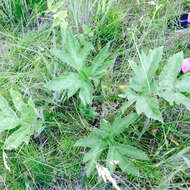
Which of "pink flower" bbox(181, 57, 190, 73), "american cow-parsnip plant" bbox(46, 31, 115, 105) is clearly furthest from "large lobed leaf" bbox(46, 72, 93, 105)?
"pink flower" bbox(181, 57, 190, 73)

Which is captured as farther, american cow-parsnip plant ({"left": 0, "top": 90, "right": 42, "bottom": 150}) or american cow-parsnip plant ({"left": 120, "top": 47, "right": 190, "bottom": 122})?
american cow-parsnip plant ({"left": 0, "top": 90, "right": 42, "bottom": 150})

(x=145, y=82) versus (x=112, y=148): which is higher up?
(x=145, y=82)

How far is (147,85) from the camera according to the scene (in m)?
0.99

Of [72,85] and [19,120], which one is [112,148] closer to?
[72,85]

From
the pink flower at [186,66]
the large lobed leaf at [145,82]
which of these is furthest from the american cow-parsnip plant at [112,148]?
the pink flower at [186,66]

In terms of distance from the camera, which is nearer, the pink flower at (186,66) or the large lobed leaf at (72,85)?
the large lobed leaf at (72,85)

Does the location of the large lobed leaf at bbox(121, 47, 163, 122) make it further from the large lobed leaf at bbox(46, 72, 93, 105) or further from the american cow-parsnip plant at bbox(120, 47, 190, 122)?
the large lobed leaf at bbox(46, 72, 93, 105)

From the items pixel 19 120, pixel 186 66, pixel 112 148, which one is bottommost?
pixel 112 148

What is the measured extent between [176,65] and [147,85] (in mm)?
145

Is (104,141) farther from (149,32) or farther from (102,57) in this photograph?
(149,32)

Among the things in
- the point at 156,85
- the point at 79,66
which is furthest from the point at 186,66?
the point at 79,66

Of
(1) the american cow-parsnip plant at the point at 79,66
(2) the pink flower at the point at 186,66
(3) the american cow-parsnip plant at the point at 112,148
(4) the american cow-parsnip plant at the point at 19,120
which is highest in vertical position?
(1) the american cow-parsnip plant at the point at 79,66

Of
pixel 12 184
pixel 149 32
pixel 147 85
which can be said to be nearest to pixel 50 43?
pixel 149 32

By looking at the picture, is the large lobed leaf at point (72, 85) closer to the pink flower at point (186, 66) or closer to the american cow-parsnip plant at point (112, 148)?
the american cow-parsnip plant at point (112, 148)
